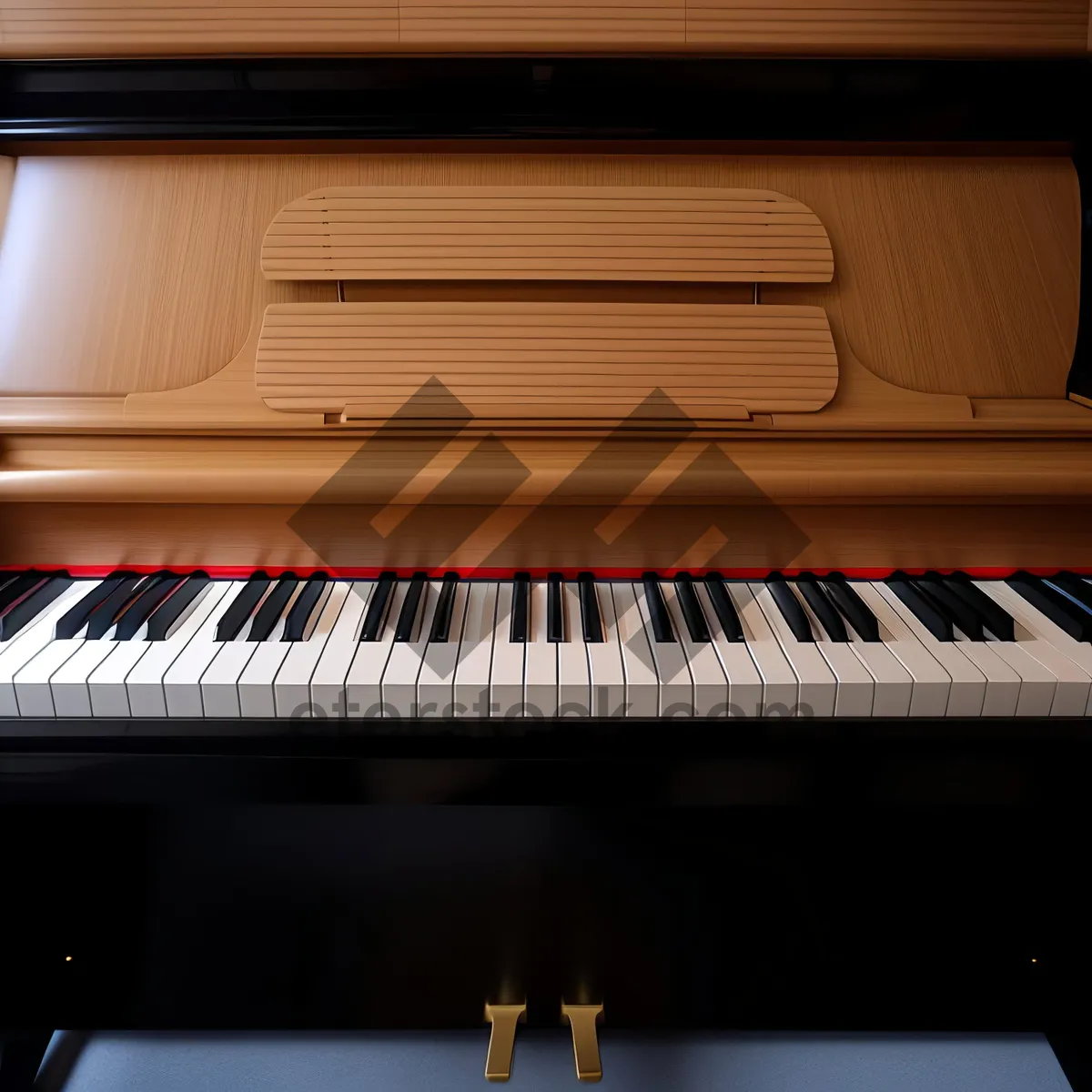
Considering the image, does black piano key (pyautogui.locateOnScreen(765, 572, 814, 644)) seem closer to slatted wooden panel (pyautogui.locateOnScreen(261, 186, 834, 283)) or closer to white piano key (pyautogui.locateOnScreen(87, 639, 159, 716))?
slatted wooden panel (pyautogui.locateOnScreen(261, 186, 834, 283))

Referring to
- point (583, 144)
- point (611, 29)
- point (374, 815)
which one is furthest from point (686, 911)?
point (611, 29)

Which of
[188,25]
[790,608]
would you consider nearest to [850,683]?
[790,608]

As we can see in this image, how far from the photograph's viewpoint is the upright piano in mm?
1060

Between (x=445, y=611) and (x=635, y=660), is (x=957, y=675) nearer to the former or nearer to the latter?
(x=635, y=660)

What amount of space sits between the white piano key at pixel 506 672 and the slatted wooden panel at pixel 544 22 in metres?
0.86

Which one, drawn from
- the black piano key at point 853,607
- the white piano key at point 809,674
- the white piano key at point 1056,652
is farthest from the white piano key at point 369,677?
the white piano key at point 1056,652

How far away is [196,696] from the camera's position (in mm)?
951

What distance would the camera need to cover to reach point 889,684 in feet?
3.13

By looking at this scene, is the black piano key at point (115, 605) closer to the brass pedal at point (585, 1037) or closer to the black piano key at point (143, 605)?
the black piano key at point (143, 605)

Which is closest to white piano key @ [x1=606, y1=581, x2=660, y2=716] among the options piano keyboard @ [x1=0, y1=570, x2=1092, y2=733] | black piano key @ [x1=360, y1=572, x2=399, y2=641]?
piano keyboard @ [x1=0, y1=570, x2=1092, y2=733]

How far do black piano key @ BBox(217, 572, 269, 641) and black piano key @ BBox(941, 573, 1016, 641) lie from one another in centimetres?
98

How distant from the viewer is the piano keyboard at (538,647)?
3.13ft

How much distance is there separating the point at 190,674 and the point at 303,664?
13 centimetres

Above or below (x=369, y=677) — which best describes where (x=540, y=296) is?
above
